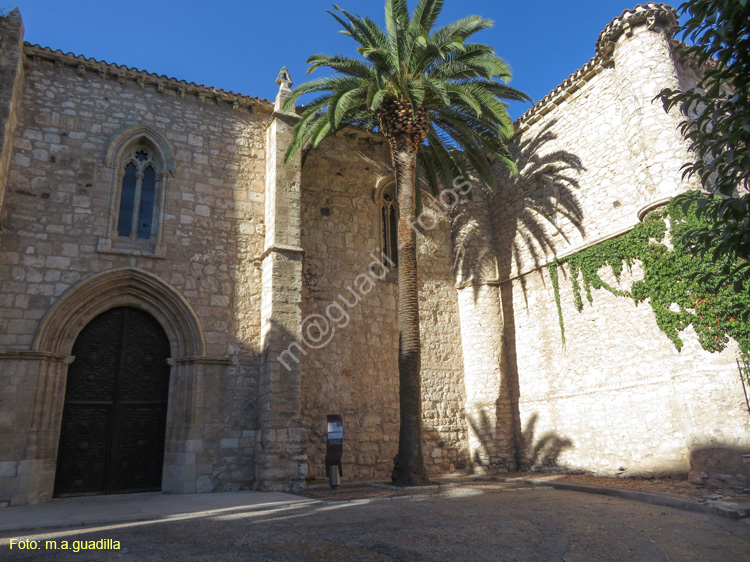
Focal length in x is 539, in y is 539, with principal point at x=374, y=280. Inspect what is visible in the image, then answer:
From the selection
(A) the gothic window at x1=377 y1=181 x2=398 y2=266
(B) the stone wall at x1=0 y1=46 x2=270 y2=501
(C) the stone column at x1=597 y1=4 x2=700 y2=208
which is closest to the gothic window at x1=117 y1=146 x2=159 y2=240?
(B) the stone wall at x1=0 y1=46 x2=270 y2=501

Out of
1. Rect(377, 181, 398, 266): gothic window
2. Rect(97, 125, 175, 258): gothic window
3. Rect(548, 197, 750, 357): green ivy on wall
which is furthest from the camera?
Rect(377, 181, 398, 266): gothic window

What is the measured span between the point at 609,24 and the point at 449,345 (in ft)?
28.2

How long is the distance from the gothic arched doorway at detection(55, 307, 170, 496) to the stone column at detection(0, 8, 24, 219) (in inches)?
124

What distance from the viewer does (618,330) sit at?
11.7m

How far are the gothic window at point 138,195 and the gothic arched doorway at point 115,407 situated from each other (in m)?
1.68

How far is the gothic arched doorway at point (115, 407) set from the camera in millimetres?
10156

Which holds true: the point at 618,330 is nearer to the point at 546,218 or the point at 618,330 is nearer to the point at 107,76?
the point at 546,218

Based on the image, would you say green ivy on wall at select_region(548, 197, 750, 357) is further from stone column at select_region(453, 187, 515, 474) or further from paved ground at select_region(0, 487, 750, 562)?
paved ground at select_region(0, 487, 750, 562)

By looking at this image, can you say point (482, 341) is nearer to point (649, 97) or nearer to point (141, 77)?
point (649, 97)

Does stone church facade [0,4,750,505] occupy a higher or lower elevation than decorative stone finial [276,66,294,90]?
lower

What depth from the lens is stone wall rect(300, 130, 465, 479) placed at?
41.2ft

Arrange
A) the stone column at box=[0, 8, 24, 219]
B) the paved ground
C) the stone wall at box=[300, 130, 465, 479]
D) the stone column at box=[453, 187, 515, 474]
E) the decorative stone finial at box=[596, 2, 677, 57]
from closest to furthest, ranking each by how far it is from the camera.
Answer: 1. the paved ground
2. the stone column at box=[0, 8, 24, 219]
3. the decorative stone finial at box=[596, 2, 677, 57]
4. the stone wall at box=[300, 130, 465, 479]
5. the stone column at box=[453, 187, 515, 474]

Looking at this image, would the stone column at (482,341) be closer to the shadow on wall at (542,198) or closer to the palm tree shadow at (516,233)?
the palm tree shadow at (516,233)

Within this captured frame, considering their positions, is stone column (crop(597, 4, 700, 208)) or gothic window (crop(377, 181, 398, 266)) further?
gothic window (crop(377, 181, 398, 266))
